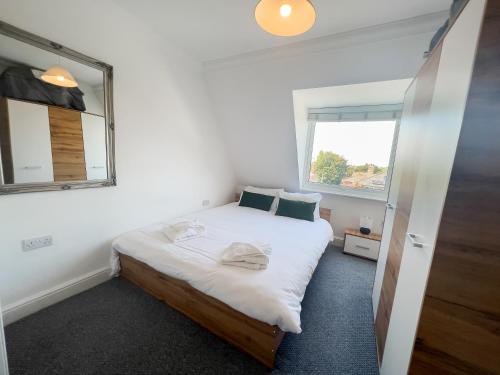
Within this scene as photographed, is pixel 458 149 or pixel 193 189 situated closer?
pixel 458 149

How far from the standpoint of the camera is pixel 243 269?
150 centimetres

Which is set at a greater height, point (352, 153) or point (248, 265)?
point (352, 153)

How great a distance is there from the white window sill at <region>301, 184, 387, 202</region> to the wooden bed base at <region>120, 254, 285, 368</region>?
2.28 m

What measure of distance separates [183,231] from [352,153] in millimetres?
2610

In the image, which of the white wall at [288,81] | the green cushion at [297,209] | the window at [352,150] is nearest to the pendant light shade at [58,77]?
the white wall at [288,81]

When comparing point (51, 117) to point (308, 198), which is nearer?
point (51, 117)

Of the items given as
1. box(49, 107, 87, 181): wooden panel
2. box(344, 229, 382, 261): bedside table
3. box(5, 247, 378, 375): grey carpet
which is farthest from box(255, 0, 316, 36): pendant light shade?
box(344, 229, 382, 261): bedside table

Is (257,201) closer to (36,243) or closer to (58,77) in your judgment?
(36,243)

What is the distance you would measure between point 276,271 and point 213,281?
0.45 meters

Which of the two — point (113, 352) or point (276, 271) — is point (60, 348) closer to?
point (113, 352)

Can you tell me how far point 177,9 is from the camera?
174 cm

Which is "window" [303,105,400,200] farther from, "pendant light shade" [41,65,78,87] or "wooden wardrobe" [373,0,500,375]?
"pendant light shade" [41,65,78,87]

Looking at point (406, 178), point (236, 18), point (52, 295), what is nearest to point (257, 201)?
point (406, 178)

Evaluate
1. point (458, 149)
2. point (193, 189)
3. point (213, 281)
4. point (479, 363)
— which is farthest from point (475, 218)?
point (193, 189)
